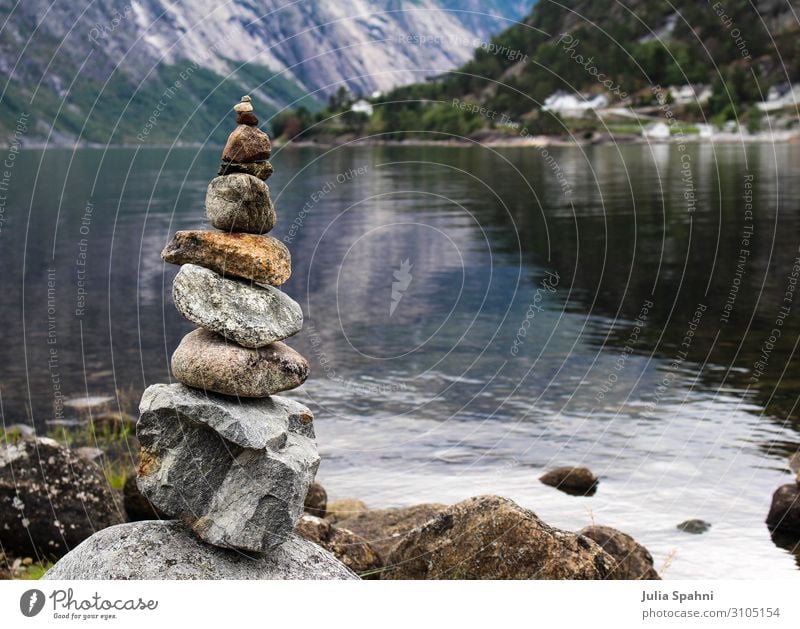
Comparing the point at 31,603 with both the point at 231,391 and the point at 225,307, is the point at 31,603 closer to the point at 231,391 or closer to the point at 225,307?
the point at 231,391

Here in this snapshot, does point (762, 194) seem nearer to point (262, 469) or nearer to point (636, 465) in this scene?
point (636, 465)

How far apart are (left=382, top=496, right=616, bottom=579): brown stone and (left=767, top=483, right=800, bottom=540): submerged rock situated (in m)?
8.31

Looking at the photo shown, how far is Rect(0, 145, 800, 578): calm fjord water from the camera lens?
1065 inches

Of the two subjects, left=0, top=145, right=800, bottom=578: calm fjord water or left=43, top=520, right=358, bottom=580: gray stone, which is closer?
left=43, top=520, right=358, bottom=580: gray stone

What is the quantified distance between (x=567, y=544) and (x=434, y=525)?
2.17 metres

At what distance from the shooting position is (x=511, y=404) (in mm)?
34688

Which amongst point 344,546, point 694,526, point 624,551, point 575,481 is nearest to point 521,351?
point 575,481

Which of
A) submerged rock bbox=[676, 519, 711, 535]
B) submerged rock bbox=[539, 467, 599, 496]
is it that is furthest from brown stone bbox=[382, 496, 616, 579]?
submerged rock bbox=[539, 467, 599, 496]

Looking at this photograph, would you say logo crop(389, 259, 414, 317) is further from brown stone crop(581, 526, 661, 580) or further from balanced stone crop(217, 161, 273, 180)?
balanced stone crop(217, 161, 273, 180)

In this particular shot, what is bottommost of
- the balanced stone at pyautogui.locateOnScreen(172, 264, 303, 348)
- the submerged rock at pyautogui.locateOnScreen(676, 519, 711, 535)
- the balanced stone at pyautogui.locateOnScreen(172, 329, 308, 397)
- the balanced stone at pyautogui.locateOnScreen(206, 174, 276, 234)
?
the submerged rock at pyautogui.locateOnScreen(676, 519, 711, 535)

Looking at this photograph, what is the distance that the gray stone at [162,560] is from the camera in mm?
14172

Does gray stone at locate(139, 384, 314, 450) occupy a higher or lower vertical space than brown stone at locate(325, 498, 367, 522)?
higher

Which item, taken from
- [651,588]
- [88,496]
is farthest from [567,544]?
[88,496]

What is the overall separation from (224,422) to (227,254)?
7.11 ft
